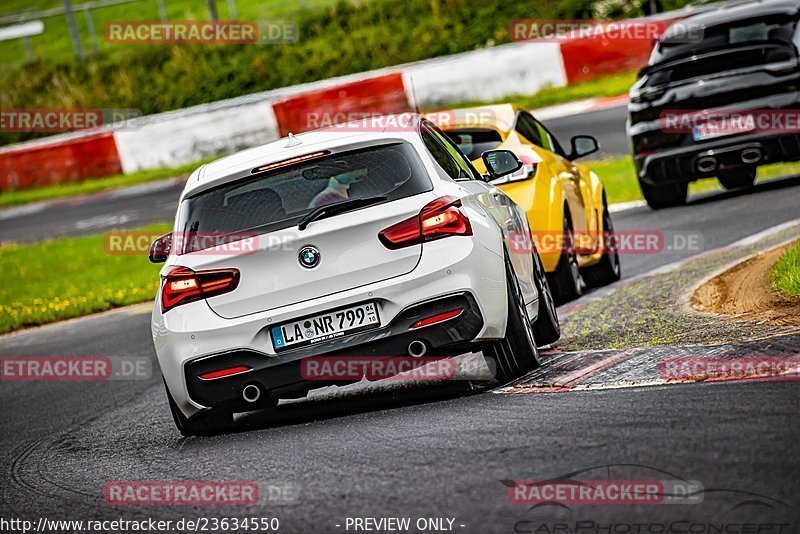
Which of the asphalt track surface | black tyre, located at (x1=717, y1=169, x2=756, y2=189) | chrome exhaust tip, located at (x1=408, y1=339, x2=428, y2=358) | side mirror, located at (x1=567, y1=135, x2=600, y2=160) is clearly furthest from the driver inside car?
black tyre, located at (x1=717, y1=169, x2=756, y2=189)

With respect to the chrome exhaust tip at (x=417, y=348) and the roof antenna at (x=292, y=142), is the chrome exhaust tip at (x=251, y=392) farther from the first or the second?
the roof antenna at (x=292, y=142)

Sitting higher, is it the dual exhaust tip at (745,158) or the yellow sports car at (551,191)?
the yellow sports car at (551,191)

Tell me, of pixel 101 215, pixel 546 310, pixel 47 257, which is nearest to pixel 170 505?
pixel 546 310

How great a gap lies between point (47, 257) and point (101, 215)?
4.11 meters

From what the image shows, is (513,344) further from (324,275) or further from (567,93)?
(567,93)

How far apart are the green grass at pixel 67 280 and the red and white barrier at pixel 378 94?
5.65 metres

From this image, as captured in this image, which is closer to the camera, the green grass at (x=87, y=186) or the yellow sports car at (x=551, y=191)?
the yellow sports car at (x=551, y=191)

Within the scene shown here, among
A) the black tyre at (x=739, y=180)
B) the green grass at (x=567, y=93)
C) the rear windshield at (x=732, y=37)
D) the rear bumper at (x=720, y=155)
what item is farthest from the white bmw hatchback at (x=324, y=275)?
the green grass at (x=567, y=93)

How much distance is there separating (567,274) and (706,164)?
4273 millimetres

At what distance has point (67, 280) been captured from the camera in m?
19.6

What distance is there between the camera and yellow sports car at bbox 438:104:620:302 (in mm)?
10641

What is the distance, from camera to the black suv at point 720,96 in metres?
14.5

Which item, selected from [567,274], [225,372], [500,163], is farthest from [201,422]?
[567,274]

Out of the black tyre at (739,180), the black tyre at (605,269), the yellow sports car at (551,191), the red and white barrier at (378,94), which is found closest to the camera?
the yellow sports car at (551,191)
